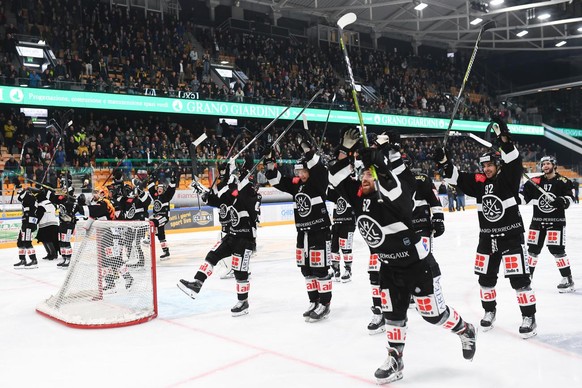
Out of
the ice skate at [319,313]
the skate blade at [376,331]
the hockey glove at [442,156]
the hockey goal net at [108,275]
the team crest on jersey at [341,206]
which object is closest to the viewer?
the hockey glove at [442,156]

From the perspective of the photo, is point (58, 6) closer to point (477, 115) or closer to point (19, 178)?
point (19, 178)

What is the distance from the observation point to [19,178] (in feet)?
39.5

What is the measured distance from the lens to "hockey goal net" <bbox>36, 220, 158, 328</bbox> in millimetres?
5469

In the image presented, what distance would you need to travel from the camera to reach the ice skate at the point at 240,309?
532 cm

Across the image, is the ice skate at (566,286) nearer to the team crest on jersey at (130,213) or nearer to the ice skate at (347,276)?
the ice skate at (347,276)

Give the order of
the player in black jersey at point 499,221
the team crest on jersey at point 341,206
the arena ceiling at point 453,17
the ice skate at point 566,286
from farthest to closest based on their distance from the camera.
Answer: the arena ceiling at point 453,17 → the team crest on jersey at point 341,206 → the ice skate at point 566,286 → the player in black jersey at point 499,221

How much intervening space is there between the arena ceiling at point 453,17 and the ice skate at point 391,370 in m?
23.1

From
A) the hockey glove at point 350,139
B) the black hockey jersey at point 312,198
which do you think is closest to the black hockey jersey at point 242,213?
the black hockey jersey at point 312,198

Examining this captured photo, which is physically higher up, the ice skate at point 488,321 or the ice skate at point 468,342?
the ice skate at point 468,342

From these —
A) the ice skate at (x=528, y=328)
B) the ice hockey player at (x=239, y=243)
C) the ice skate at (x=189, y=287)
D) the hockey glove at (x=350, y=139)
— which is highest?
the hockey glove at (x=350, y=139)

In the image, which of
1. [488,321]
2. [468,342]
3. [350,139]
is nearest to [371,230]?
[350,139]

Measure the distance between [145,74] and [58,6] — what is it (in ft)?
14.6

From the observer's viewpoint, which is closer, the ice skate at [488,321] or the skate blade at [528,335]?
the skate blade at [528,335]

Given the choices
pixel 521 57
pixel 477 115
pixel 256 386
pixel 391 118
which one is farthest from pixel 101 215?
pixel 521 57
